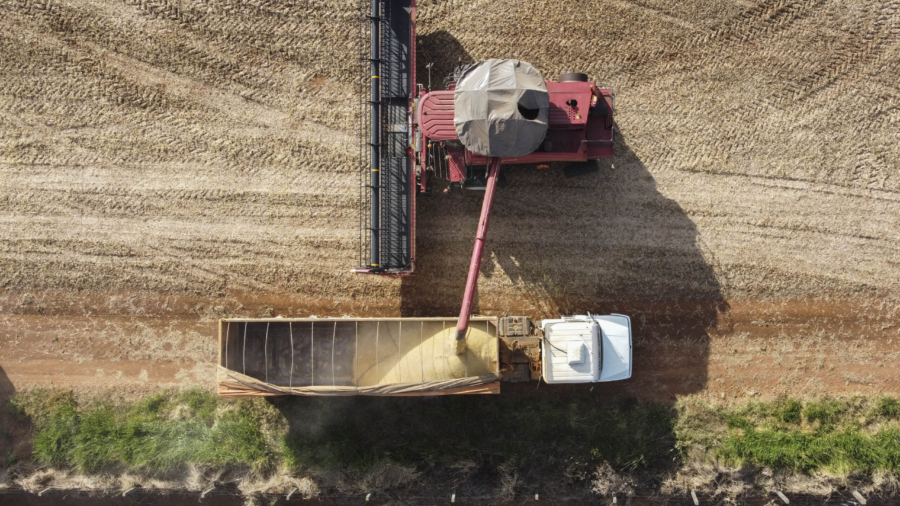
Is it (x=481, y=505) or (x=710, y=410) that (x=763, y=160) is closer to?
(x=710, y=410)

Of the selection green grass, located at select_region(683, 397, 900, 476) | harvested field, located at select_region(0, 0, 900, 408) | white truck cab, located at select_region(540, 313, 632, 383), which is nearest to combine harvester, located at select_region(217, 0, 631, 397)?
white truck cab, located at select_region(540, 313, 632, 383)

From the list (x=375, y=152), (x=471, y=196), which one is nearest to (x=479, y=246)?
(x=471, y=196)

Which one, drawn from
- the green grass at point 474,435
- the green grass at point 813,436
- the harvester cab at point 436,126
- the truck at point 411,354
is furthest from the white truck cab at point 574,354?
the green grass at point 813,436

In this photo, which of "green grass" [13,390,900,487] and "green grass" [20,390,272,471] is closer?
"green grass" [13,390,900,487]

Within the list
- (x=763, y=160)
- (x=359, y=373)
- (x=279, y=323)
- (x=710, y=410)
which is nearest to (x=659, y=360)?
(x=710, y=410)

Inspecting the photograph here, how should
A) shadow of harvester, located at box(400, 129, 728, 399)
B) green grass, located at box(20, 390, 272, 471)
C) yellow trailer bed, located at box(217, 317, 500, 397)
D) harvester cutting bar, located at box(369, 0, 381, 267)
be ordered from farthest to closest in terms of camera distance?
shadow of harvester, located at box(400, 129, 728, 399) < green grass, located at box(20, 390, 272, 471) < harvester cutting bar, located at box(369, 0, 381, 267) < yellow trailer bed, located at box(217, 317, 500, 397)

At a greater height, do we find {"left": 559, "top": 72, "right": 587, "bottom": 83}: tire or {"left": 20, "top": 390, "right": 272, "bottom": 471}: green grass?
{"left": 559, "top": 72, "right": 587, "bottom": 83}: tire

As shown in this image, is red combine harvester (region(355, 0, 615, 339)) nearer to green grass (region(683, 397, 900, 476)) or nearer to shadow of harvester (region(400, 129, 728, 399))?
shadow of harvester (region(400, 129, 728, 399))

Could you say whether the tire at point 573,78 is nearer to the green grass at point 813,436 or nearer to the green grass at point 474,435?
the green grass at point 474,435

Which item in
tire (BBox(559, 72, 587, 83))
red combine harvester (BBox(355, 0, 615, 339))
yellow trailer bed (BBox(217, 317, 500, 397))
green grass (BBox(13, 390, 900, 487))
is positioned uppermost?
tire (BBox(559, 72, 587, 83))
